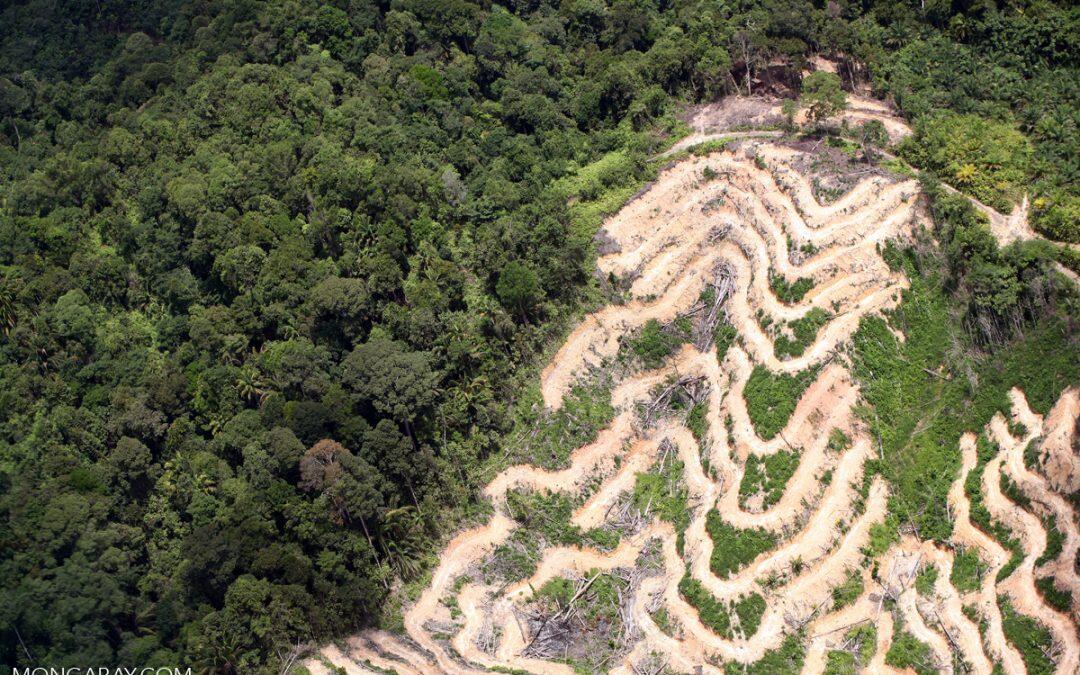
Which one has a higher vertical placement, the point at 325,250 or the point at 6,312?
the point at 325,250

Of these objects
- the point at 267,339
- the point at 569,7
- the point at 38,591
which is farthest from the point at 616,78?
the point at 38,591

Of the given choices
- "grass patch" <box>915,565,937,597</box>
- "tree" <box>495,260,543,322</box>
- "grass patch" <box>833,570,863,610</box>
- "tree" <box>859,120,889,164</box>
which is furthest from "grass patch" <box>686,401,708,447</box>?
"tree" <box>859,120,889,164</box>

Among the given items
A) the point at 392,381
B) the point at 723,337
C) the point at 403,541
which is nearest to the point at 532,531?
the point at 403,541

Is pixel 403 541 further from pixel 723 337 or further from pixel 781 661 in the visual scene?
pixel 723 337

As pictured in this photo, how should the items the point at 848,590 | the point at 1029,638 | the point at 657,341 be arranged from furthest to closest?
the point at 657,341, the point at 848,590, the point at 1029,638

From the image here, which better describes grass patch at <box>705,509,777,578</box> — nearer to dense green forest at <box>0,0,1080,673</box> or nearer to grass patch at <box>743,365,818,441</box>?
grass patch at <box>743,365,818,441</box>

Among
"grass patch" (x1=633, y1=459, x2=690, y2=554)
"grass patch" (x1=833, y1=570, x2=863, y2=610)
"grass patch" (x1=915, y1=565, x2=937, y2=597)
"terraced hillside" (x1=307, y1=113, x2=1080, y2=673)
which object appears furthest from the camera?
"grass patch" (x1=633, y1=459, x2=690, y2=554)

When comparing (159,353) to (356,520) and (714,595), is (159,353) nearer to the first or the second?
(356,520)
